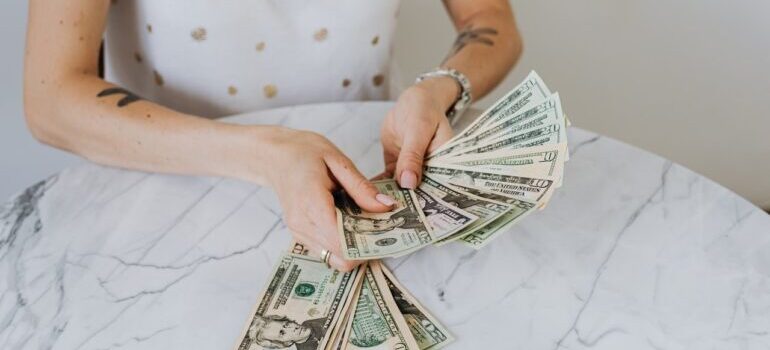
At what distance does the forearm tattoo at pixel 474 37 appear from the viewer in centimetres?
128

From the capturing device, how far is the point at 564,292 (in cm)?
Answer: 87

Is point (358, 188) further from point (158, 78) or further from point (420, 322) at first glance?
point (158, 78)

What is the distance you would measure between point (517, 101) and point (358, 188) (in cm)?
23

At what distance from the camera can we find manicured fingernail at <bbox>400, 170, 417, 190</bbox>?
943mm

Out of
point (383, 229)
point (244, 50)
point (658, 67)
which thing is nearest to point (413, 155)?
point (383, 229)

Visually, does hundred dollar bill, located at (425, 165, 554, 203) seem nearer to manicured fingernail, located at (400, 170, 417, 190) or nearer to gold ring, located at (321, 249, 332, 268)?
manicured fingernail, located at (400, 170, 417, 190)

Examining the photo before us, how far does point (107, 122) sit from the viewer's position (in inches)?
40.6

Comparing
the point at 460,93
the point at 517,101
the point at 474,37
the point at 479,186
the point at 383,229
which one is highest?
the point at 474,37

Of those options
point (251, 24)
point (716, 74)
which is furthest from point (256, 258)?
point (716, 74)

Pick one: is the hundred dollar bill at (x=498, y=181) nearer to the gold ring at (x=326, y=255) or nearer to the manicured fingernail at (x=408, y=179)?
the manicured fingernail at (x=408, y=179)

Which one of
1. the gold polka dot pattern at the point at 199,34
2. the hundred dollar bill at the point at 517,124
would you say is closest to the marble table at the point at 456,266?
the hundred dollar bill at the point at 517,124

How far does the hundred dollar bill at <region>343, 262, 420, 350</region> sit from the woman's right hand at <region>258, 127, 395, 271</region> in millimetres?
39

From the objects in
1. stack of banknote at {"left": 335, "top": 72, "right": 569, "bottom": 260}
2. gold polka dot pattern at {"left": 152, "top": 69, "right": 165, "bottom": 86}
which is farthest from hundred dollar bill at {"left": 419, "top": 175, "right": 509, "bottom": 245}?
gold polka dot pattern at {"left": 152, "top": 69, "right": 165, "bottom": 86}

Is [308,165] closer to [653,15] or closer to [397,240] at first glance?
[397,240]
